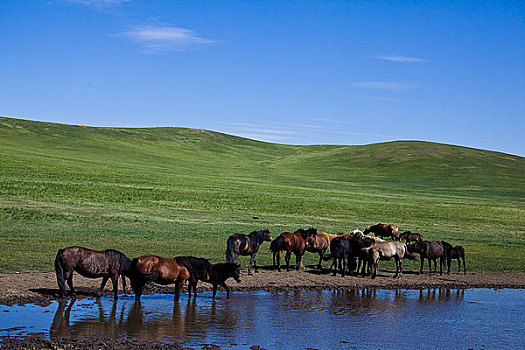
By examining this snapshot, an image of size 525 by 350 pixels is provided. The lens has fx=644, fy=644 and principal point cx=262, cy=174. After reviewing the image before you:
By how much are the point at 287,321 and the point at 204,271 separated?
2.83 m

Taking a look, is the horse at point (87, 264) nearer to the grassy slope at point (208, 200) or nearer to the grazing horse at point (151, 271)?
the grazing horse at point (151, 271)

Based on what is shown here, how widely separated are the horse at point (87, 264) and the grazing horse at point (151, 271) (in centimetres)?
39

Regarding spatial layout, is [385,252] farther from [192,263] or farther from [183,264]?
[183,264]

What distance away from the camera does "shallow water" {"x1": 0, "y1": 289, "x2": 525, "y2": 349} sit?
11891 mm

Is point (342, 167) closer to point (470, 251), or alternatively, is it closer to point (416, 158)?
point (416, 158)

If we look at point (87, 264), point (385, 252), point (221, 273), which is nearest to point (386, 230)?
point (385, 252)

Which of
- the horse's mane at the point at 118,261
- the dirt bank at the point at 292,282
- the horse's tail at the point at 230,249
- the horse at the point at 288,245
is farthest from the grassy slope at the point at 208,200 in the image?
the horse's mane at the point at 118,261

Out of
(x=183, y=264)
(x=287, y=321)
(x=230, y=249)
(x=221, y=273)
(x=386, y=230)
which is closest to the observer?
(x=287, y=321)

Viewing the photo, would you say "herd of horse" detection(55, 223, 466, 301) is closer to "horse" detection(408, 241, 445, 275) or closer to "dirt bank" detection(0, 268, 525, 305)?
"dirt bank" detection(0, 268, 525, 305)

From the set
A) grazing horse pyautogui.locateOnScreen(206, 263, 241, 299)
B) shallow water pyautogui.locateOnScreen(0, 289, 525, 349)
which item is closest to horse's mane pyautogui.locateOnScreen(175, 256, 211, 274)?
grazing horse pyautogui.locateOnScreen(206, 263, 241, 299)

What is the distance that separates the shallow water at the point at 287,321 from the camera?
11.9 m

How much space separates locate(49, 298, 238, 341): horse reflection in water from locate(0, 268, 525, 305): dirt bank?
1.16 metres

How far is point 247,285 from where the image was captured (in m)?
17.4

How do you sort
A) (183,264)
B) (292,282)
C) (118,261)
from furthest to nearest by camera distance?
(292,282) < (183,264) < (118,261)
